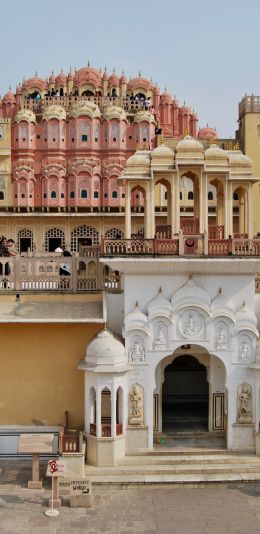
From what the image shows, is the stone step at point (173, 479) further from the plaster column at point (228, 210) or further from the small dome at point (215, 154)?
the small dome at point (215, 154)

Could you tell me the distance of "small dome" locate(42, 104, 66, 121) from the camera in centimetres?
3125

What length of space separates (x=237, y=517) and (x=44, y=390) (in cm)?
457

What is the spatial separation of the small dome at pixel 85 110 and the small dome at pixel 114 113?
42 centimetres

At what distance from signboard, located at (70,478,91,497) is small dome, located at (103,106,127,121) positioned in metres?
24.3

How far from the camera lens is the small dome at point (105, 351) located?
11.0m

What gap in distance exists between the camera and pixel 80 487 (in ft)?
32.1

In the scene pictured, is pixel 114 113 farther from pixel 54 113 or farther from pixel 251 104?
pixel 251 104

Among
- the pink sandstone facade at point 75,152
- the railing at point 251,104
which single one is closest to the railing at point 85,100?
the pink sandstone facade at point 75,152

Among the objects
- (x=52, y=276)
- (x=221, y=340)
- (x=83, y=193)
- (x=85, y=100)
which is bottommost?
(x=221, y=340)

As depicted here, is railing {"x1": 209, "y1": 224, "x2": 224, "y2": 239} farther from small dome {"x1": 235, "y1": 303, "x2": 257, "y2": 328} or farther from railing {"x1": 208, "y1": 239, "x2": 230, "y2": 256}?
small dome {"x1": 235, "y1": 303, "x2": 257, "y2": 328}

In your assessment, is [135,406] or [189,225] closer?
[135,406]

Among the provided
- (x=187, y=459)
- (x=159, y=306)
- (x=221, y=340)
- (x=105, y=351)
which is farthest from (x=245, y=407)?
(x=105, y=351)

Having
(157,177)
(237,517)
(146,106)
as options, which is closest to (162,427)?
(237,517)

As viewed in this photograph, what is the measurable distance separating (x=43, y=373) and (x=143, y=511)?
363 cm
